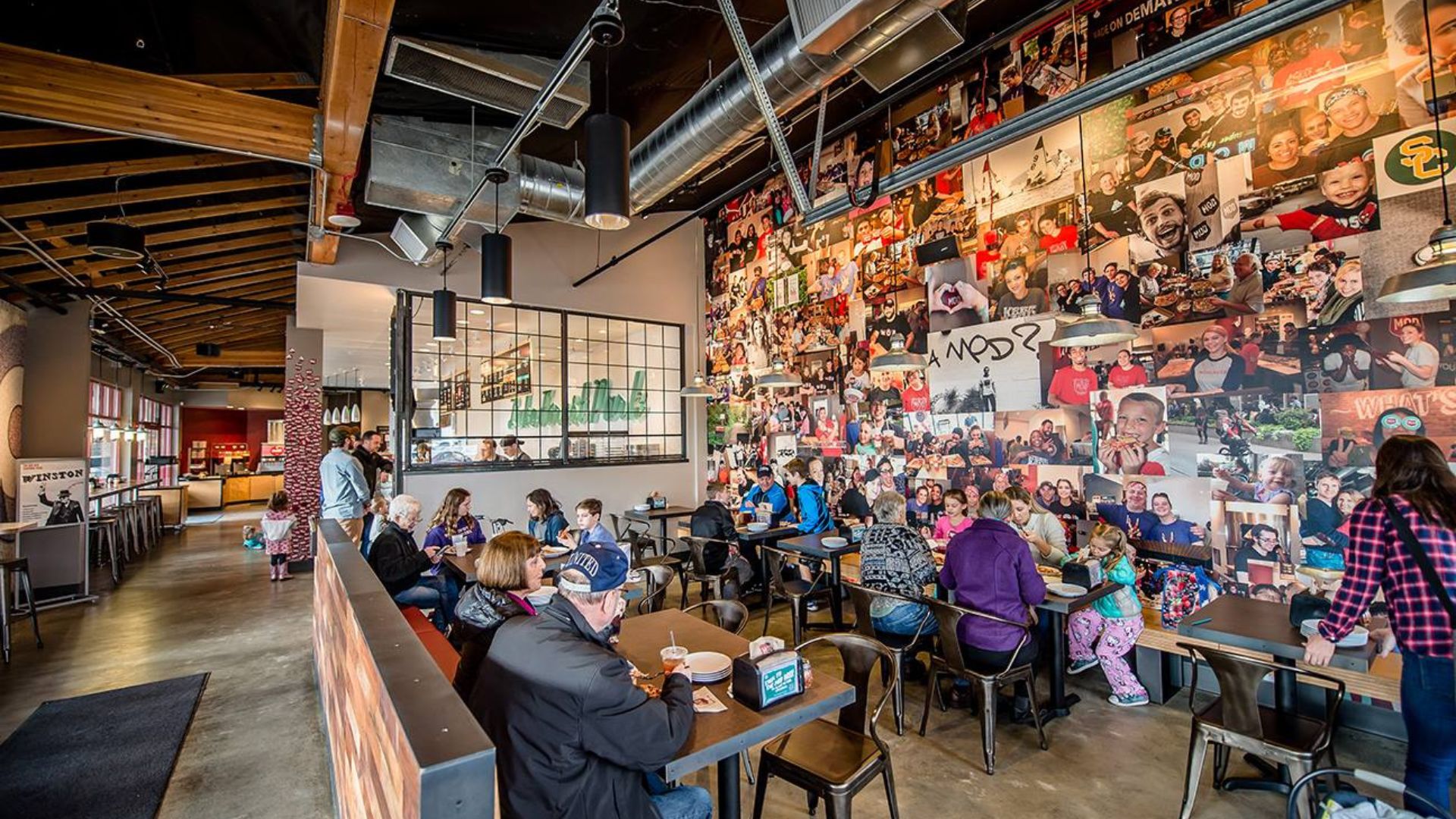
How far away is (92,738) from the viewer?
146 inches

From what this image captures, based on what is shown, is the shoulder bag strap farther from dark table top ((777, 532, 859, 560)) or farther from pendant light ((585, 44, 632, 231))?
pendant light ((585, 44, 632, 231))

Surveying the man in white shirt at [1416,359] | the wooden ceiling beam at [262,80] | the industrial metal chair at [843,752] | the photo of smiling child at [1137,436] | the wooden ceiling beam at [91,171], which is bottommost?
the industrial metal chair at [843,752]

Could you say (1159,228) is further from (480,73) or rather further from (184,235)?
(184,235)

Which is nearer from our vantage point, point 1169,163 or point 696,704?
point 696,704

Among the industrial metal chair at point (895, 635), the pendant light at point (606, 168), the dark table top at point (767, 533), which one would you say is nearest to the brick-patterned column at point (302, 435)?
the dark table top at point (767, 533)

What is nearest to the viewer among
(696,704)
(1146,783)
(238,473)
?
(696,704)

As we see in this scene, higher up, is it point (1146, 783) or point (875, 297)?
point (875, 297)

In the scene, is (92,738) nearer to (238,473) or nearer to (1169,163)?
(1169,163)

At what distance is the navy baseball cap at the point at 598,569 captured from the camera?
6.15 ft

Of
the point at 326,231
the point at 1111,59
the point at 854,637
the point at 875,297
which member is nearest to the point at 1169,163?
the point at 1111,59

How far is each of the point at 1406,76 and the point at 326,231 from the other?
292 inches

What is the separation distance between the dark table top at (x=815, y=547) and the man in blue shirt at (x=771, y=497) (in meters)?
0.86

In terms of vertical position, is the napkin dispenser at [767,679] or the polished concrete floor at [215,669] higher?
the napkin dispenser at [767,679]

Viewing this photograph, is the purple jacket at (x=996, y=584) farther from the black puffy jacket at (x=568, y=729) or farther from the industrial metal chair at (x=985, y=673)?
the black puffy jacket at (x=568, y=729)
